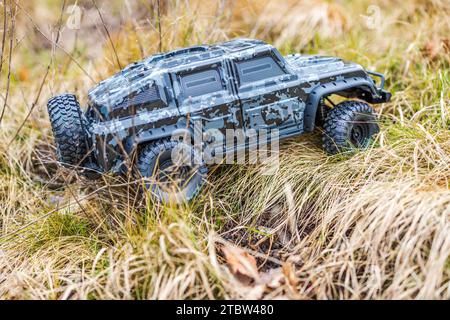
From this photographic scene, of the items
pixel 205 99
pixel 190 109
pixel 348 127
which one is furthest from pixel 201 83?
pixel 348 127

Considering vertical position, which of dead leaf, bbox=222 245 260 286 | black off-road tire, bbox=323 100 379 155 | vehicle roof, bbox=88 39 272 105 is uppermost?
vehicle roof, bbox=88 39 272 105

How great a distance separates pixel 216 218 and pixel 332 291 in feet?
3.61

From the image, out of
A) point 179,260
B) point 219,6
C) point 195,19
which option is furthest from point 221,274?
point 219,6

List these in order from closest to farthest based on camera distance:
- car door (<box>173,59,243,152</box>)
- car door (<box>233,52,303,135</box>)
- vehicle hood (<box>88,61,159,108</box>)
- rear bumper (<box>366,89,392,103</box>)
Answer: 1. vehicle hood (<box>88,61,159,108</box>)
2. car door (<box>173,59,243,152</box>)
3. car door (<box>233,52,303,135</box>)
4. rear bumper (<box>366,89,392,103</box>)

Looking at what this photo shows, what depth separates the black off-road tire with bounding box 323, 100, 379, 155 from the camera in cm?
416

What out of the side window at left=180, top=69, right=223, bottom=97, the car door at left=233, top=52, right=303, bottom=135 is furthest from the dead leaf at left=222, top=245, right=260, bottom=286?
the side window at left=180, top=69, right=223, bottom=97

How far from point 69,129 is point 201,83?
3.49 feet

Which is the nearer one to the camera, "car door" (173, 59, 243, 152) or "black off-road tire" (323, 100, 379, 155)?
"car door" (173, 59, 243, 152)

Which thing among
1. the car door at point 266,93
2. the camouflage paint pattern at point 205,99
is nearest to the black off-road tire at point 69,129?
the camouflage paint pattern at point 205,99

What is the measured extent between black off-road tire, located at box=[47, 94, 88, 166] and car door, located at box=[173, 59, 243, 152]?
2.55ft

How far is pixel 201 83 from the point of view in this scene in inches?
151

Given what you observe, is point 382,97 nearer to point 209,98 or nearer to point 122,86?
point 209,98

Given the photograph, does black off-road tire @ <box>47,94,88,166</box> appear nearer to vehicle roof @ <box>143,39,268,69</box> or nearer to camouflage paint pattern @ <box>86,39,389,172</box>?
camouflage paint pattern @ <box>86,39,389,172</box>
